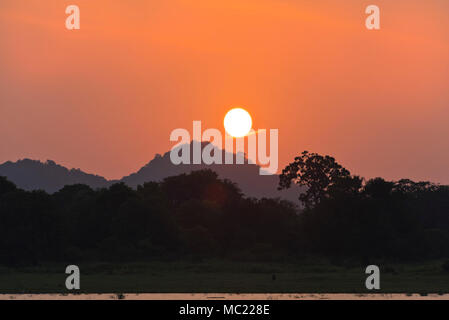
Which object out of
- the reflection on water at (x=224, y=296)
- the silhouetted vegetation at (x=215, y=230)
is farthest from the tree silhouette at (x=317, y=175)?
the reflection on water at (x=224, y=296)

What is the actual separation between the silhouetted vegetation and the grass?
16.1 feet

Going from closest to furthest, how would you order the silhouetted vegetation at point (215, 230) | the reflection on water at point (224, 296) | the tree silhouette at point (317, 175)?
the reflection on water at point (224, 296) < the silhouetted vegetation at point (215, 230) < the tree silhouette at point (317, 175)

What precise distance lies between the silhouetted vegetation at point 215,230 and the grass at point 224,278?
4897 millimetres

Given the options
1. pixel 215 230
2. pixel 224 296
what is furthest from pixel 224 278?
pixel 215 230

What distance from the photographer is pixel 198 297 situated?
54750mm

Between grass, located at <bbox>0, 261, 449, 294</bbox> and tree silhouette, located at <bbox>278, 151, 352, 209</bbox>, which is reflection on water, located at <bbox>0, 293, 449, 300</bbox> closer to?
grass, located at <bbox>0, 261, 449, 294</bbox>

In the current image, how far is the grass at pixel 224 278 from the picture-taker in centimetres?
6119

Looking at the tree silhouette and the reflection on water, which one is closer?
the reflection on water

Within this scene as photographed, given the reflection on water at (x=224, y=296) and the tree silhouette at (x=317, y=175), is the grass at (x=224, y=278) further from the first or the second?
the tree silhouette at (x=317, y=175)

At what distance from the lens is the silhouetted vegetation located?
92188 mm

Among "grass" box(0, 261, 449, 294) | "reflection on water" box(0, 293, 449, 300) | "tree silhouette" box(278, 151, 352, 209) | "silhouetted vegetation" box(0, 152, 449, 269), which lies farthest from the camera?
"tree silhouette" box(278, 151, 352, 209)

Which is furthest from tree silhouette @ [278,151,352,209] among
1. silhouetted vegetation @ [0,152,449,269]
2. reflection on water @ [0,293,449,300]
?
reflection on water @ [0,293,449,300]

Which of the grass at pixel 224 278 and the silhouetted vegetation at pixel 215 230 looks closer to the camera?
the grass at pixel 224 278
